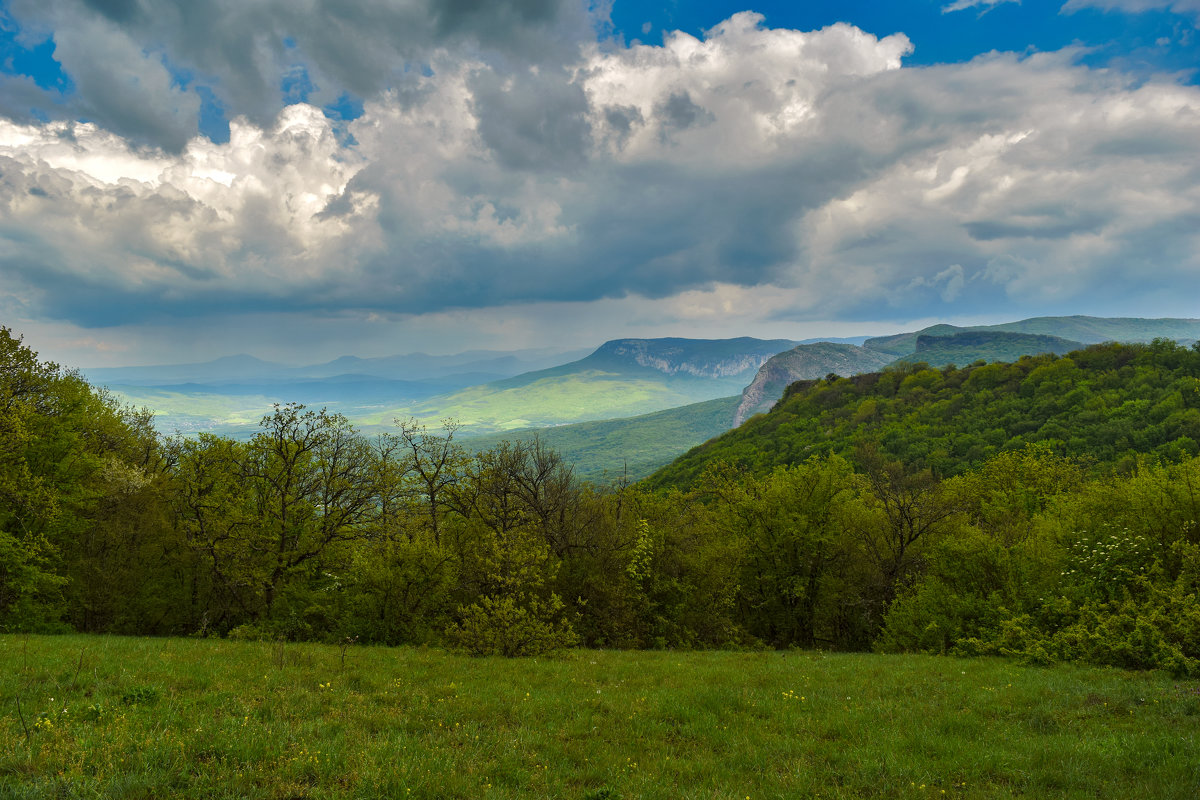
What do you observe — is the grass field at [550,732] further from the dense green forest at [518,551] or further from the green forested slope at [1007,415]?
the green forested slope at [1007,415]

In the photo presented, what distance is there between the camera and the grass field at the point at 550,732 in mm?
7859

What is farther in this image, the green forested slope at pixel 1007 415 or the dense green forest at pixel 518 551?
the green forested slope at pixel 1007 415

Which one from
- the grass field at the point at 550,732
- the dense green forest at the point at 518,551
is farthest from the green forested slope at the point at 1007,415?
the grass field at the point at 550,732

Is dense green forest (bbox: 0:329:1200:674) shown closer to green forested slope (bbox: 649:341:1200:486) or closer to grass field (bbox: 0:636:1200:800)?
grass field (bbox: 0:636:1200:800)

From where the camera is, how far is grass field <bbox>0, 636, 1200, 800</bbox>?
786 cm

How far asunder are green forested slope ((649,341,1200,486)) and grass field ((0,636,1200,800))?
248ft

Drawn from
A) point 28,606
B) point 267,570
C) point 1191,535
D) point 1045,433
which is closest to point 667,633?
point 267,570

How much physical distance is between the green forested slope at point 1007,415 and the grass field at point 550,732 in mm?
75514

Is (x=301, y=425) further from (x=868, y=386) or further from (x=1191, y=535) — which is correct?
(x=868, y=386)

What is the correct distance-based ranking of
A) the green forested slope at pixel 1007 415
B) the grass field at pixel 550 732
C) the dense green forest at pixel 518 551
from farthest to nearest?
1. the green forested slope at pixel 1007 415
2. the dense green forest at pixel 518 551
3. the grass field at pixel 550 732

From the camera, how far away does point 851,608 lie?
3822 centimetres

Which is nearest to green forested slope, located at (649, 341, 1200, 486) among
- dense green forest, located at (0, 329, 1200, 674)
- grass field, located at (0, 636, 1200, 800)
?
dense green forest, located at (0, 329, 1200, 674)

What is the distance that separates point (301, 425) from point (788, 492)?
32629 mm

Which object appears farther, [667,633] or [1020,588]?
[667,633]
